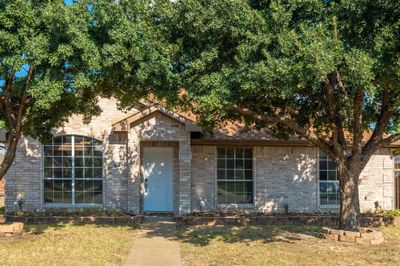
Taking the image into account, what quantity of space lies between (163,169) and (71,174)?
3.21 metres

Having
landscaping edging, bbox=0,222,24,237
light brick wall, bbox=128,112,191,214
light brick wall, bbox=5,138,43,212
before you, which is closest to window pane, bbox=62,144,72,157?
light brick wall, bbox=5,138,43,212

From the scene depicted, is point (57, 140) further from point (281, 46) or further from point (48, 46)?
point (281, 46)

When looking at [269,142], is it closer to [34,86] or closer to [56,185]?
[56,185]

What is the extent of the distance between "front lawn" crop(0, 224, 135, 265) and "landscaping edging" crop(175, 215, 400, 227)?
2.13 metres

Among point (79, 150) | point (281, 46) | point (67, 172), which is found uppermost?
point (281, 46)

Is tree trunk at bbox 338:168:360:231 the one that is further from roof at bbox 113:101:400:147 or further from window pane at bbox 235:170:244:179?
window pane at bbox 235:170:244:179

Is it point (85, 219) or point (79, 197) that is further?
point (79, 197)

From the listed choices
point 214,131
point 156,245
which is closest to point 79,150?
point 214,131

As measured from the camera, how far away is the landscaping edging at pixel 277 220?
627 inches

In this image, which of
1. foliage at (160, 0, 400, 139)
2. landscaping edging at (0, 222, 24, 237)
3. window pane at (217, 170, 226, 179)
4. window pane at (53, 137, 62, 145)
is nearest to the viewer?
foliage at (160, 0, 400, 139)

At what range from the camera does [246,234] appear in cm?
1391

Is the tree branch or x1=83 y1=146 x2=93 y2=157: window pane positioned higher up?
the tree branch

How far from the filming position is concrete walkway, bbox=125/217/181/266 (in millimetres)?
10586

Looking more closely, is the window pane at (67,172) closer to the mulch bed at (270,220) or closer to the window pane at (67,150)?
the window pane at (67,150)
